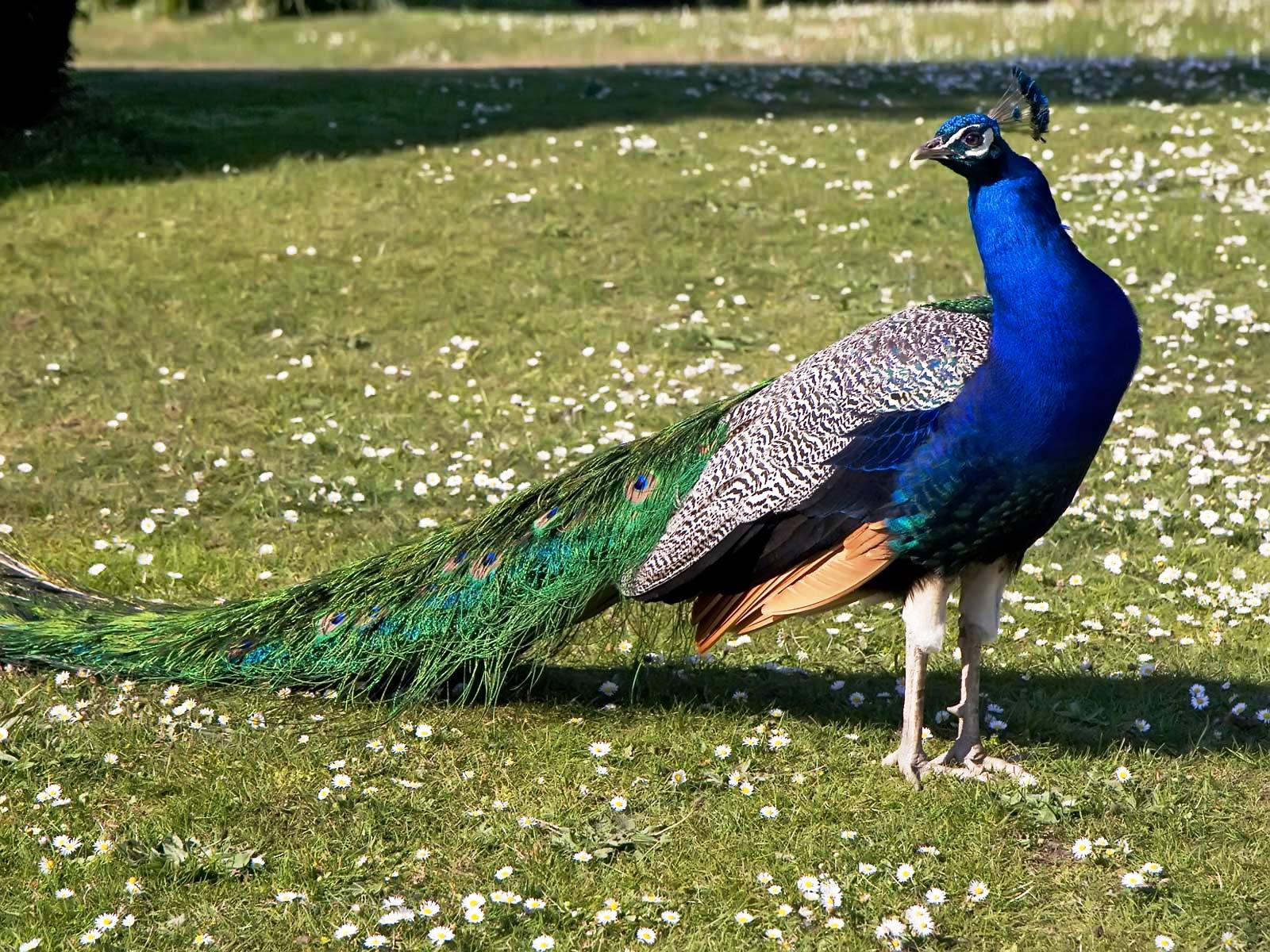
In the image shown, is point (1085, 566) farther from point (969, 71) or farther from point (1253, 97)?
point (969, 71)

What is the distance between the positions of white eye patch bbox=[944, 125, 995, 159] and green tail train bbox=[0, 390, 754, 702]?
1.17 m

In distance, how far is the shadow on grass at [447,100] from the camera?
1246cm

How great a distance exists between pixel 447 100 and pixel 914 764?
11.1 metres

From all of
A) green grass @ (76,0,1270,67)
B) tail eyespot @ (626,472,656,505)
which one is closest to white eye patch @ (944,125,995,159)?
tail eyespot @ (626,472,656,505)

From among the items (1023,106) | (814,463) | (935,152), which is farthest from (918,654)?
(1023,106)

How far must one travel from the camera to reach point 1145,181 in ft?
39.7

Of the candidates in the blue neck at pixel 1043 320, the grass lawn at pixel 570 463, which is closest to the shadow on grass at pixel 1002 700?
the grass lawn at pixel 570 463

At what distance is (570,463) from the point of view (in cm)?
761

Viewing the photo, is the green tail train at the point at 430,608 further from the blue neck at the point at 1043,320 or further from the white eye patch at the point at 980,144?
the white eye patch at the point at 980,144

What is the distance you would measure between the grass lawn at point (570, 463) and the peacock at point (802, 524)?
8.2 inches

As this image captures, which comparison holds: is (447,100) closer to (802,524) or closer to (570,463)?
(570,463)

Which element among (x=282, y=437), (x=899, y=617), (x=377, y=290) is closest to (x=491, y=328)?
(x=377, y=290)

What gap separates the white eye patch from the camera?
442 centimetres

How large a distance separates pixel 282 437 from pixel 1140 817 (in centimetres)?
493
